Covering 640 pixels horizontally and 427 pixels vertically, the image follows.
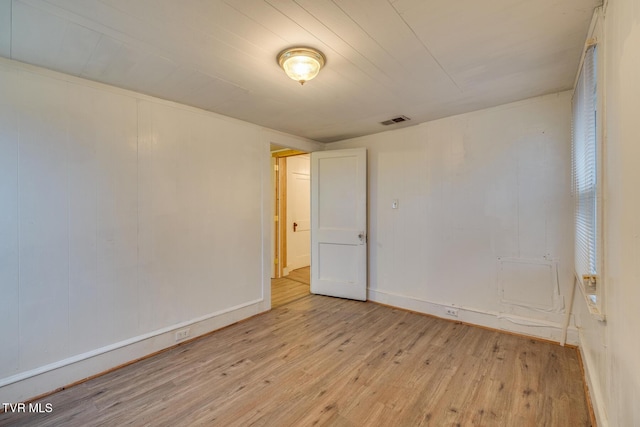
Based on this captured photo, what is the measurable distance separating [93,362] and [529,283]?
396 cm

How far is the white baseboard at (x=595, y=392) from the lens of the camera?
4.97ft

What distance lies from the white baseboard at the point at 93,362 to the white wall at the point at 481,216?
7.58 ft

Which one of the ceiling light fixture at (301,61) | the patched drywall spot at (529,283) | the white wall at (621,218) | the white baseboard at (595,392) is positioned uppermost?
the ceiling light fixture at (301,61)

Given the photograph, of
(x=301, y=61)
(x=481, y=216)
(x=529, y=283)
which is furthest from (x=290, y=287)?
(x=301, y=61)

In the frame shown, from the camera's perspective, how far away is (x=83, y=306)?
217 centimetres

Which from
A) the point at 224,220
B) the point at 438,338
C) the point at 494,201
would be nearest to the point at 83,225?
the point at 224,220

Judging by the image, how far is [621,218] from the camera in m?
1.16

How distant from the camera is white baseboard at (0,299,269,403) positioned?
1896 millimetres

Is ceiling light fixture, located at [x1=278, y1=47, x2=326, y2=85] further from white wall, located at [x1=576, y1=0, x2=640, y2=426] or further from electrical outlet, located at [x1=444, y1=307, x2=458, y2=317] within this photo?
electrical outlet, located at [x1=444, y1=307, x2=458, y2=317]

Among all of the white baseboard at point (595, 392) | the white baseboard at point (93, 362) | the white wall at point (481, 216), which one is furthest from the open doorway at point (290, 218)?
the white baseboard at point (595, 392)

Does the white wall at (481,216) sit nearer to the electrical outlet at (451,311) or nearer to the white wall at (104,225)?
the electrical outlet at (451,311)

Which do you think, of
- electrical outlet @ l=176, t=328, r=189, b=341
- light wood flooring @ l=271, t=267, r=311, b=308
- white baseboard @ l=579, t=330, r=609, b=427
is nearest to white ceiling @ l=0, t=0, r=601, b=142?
white baseboard @ l=579, t=330, r=609, b=427

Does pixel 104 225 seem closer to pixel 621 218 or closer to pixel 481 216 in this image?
pixel 621 218

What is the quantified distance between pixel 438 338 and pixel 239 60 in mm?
3056
